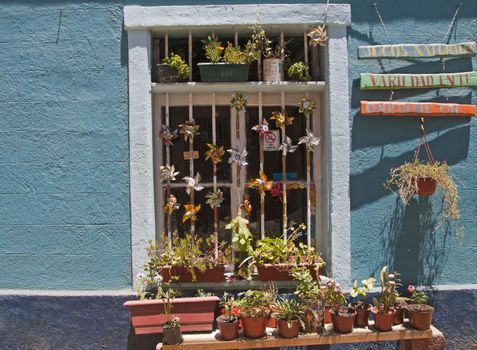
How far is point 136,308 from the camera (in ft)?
15.6

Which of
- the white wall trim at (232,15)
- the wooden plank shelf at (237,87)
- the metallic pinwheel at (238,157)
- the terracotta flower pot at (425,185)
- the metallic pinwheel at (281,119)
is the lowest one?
the terracotta flower pot at (425,185)

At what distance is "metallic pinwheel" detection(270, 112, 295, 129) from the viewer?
5.14 m

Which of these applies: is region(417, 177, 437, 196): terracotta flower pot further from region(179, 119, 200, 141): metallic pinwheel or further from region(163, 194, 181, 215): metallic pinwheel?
region(163, 194, 181, 215): metallic pinwheel

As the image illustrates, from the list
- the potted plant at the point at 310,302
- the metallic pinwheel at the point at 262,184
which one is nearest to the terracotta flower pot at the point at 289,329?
the potted plant at the point at 310,302

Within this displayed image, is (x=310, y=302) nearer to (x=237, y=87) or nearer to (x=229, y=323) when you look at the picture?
(x=229, y=323)

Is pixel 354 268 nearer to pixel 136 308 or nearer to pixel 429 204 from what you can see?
pixel 429 204

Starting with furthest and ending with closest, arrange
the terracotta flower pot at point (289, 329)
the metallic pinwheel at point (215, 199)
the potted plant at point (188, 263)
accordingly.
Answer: the metallic pinwheel at point (215, 199), the potted plant at point (188, 263), the terracotta flower pot at point (289, 329)

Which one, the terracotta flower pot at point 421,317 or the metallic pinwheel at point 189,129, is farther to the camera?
the metallic pinwheel at point 189,129

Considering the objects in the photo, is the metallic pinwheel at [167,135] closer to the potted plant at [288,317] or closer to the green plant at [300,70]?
the green plant at [300,70]

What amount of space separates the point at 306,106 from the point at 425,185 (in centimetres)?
119

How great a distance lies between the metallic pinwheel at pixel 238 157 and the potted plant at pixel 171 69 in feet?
2.56

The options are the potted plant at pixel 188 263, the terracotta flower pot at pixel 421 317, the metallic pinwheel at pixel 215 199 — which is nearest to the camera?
the terracotta flower pot at pixel 421 317

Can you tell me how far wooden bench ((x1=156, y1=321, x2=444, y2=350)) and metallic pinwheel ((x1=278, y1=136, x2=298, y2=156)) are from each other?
1521 mm

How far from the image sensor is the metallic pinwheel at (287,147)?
5.19 m
